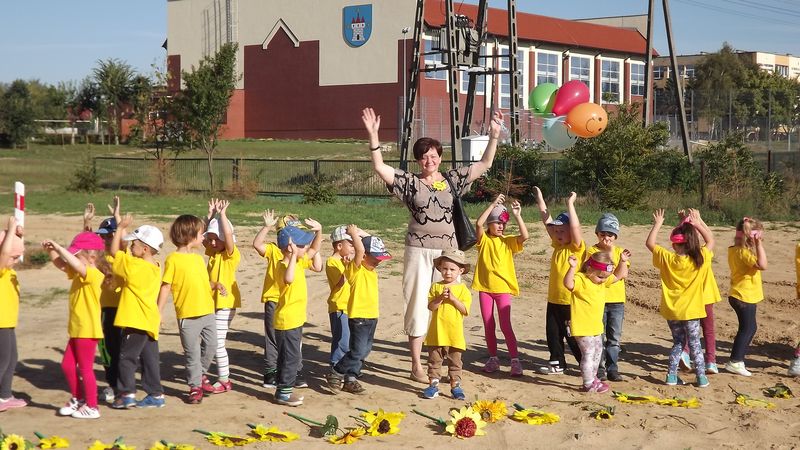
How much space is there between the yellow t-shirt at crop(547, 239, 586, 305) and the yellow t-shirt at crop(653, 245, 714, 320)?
2.33 ft

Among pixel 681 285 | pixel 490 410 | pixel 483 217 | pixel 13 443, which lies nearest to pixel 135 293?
pixel 13 443

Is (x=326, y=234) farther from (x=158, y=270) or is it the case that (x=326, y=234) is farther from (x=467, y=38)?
(x=467, y=38)

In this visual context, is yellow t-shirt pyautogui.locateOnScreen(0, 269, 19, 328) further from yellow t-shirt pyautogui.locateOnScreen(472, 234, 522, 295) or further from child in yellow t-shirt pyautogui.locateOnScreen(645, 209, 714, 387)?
child in yellow t-shirt pyautogui.locateOnScreen(645, 209, 714, 387)

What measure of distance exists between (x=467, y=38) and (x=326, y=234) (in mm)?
13118

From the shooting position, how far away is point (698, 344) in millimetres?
8336

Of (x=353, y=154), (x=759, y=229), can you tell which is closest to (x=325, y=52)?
(x=353, y=154)

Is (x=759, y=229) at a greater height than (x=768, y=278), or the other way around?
(x=759, y=229)

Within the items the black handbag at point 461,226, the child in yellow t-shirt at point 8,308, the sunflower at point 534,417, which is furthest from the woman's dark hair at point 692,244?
the child in yellow t-shirt at point 8,308

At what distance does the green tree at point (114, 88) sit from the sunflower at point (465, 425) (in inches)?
2055

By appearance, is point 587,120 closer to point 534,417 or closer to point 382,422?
point 534,417

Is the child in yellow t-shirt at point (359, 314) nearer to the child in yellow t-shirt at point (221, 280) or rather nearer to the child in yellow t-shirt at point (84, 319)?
the child in yellow t-shirt at point (221, 280)

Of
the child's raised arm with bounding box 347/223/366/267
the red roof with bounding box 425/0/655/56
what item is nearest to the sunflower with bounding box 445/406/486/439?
the child's raised arm with bounding box 347/223/366/267

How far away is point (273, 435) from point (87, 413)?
57.6 inches

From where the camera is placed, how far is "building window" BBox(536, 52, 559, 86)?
55.9 meters
